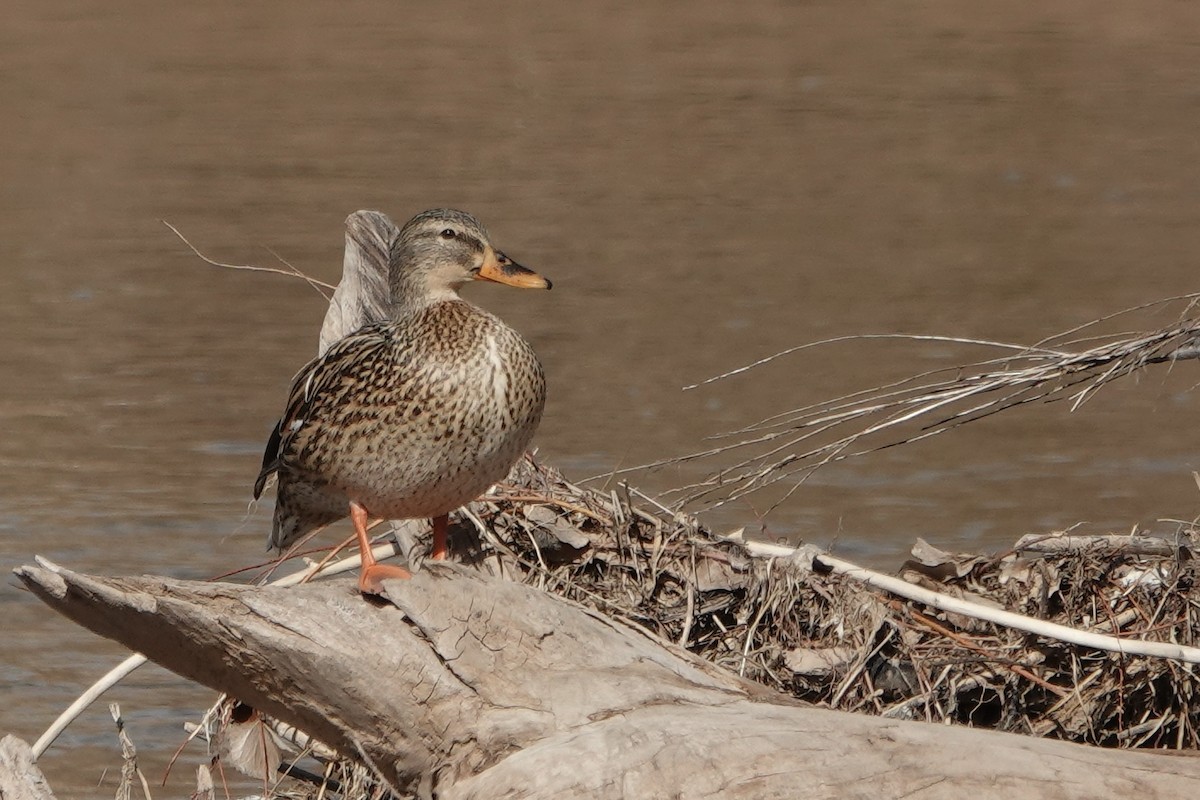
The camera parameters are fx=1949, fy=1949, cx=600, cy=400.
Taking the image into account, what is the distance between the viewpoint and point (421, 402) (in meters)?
4.71

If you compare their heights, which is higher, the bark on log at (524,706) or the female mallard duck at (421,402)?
the female mallard duck at (421,402)

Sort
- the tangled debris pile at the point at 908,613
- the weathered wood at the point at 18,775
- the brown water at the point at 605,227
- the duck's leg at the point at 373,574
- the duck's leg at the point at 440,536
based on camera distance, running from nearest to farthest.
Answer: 1. the weathered wood at the point at 18,775
2. the duck's leg at the point at 373,574
3. the duck's leg at the point at 440,536
4. the tangled debris pile at the point at 908,613
5. the brown water at the point at 605,227

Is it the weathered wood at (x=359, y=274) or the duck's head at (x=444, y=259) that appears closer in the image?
the duck's head at (x=444, y=259)

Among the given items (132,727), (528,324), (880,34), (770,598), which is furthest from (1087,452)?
(880,34)

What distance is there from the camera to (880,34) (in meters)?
18.7

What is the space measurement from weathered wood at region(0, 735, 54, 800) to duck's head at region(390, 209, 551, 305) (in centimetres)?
159

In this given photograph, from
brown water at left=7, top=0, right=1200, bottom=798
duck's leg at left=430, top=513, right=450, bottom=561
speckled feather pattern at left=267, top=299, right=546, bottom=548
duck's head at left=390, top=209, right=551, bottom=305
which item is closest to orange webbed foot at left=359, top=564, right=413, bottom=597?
speckled feather pattern at left=267, top=299, right=546, bottom=548

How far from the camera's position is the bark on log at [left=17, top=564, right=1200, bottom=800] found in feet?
12.7

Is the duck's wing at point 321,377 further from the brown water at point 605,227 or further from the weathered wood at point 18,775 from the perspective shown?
the brown water at point 605,227

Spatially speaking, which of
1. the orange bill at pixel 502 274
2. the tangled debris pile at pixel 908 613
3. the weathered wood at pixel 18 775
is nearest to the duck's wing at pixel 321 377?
the orange bill at pixel 502 274

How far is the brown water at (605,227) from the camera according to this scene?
830cm

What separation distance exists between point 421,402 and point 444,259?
0.52 metres

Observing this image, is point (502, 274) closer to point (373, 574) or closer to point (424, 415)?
point (424, 415)

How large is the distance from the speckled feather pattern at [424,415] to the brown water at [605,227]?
199cm
